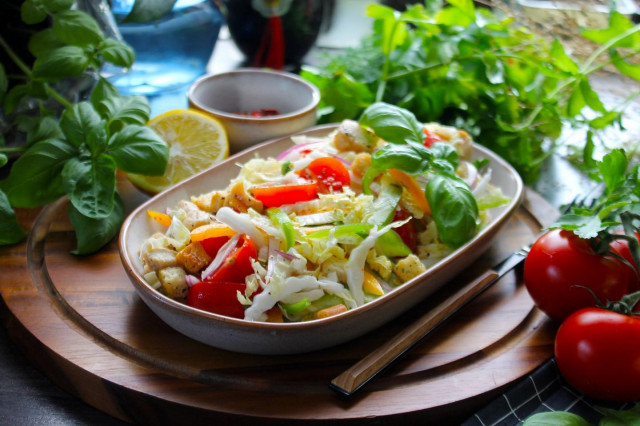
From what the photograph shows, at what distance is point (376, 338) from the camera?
6.13 ft

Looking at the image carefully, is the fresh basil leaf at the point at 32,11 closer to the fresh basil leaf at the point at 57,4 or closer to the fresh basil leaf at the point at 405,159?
the fresh basil leaf at the point at 57,4

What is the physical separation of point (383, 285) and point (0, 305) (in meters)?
1.17

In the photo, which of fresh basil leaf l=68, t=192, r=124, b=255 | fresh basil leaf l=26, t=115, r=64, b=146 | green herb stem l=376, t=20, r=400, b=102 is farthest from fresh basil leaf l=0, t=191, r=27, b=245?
green herb stem l=376, t=20, r=400, b=102

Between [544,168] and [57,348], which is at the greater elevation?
[57,348]

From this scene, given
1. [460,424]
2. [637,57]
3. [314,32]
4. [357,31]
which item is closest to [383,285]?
[460,424]

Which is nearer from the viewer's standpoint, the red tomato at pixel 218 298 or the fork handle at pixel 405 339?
the fork handle at pixel 405 339

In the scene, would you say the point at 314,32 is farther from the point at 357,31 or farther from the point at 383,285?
the point at 383,285

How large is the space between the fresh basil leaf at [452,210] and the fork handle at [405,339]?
153 mm

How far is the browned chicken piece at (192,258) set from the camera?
1.91 metres

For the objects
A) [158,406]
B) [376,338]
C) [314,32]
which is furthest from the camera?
[314,32]

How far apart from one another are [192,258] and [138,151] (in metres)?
0.48

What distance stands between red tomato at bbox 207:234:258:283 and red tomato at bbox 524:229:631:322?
2.83ft

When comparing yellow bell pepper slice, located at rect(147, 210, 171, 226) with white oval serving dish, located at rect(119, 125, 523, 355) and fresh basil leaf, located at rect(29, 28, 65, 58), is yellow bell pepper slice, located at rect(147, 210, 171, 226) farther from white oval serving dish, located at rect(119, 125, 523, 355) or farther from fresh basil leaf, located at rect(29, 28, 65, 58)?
fresh basil leaf, located at rect(29, 28, 65, 58)

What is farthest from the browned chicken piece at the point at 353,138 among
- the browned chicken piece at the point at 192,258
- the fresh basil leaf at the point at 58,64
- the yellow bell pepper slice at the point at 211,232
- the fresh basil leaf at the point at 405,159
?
the fresh basil leaf at the point at 58,64
